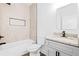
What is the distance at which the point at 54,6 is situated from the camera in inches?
46.6

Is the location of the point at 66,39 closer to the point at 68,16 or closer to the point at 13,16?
the point at 68,16

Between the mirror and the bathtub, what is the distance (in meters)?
0.44

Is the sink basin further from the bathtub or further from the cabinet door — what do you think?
the bathtub

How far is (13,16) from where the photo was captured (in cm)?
114

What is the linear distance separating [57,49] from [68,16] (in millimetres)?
422

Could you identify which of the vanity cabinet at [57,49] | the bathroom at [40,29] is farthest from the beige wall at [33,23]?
the vanity cabinet at [57,49]

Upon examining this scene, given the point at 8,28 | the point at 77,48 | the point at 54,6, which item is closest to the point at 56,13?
the point at 54,6

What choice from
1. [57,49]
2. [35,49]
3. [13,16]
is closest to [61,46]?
[57,49]

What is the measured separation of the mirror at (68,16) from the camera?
120 cm

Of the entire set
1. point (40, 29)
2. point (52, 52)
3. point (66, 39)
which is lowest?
point (52, 52)

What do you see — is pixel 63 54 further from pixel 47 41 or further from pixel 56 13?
pixel 56 13

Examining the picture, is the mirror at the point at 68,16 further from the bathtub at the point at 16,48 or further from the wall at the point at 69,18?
the bathtub at the point at 16,48

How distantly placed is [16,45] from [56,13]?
0.60 m

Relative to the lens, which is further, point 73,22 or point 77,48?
point 73,22
